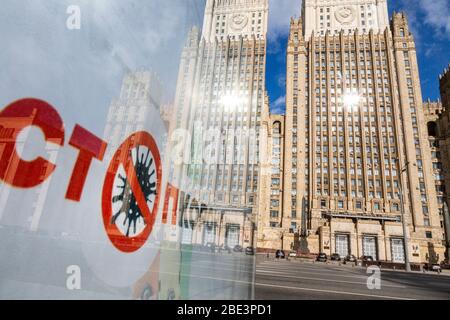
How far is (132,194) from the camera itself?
8.98ft

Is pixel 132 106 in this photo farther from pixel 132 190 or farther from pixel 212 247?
pixel 212 247

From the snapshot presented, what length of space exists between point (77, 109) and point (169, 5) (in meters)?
1.83

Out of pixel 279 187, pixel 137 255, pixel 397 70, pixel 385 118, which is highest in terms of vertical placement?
pixel 397 70

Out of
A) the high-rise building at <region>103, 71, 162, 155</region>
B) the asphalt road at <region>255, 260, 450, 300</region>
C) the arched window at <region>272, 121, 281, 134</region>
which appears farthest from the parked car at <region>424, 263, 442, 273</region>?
the arched window at <region>272, 121, 281, 134</region>

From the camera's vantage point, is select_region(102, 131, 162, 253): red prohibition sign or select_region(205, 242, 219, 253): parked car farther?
select_region(205, 242, 219, 253): parked car

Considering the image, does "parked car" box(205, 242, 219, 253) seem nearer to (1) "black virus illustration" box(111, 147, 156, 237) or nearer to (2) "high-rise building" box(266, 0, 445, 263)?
(1) "black virus illustration" box(111, 147, 156, 237)

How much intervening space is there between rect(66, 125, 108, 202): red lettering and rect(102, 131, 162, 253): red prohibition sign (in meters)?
0.26

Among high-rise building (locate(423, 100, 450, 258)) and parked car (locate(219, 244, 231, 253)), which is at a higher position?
high-rise building (locate(423, 100, 450, 258))

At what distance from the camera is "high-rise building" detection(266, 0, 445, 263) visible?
1635 inches

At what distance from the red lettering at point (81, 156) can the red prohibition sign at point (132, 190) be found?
0.86 feet

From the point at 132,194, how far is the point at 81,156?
774mm
